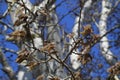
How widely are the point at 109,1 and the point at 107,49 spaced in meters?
1.95

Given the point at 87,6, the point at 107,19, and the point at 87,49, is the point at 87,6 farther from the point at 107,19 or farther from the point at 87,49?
the point at 87,49

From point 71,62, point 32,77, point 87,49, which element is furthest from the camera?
point 71,62

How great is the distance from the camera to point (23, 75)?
167 inches

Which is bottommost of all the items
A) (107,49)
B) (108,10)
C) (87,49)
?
(87,49)

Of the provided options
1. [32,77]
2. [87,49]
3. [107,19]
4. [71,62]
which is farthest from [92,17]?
[87,49]

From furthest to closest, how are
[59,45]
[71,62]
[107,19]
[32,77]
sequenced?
[107,19]
[71,62]
[59,45]
[32,77]

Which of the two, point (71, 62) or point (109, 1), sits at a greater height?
point (109, 1)

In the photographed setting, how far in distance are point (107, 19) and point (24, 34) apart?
17.9 ft

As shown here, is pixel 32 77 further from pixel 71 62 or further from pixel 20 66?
pixel 71 62

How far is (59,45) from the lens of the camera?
4559 millimetres

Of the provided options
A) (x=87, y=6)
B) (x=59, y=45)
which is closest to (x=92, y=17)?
(x=87, y=6)

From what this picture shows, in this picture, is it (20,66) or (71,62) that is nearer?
(20,66)

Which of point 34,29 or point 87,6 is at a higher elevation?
point 87,6

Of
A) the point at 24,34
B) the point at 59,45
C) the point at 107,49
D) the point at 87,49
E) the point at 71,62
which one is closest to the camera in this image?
the point at 24,34
